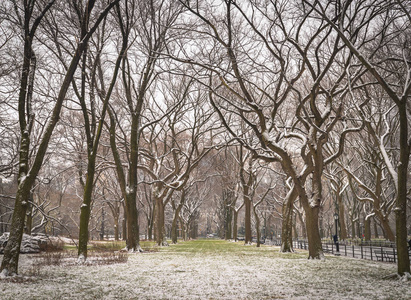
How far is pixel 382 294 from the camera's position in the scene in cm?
750

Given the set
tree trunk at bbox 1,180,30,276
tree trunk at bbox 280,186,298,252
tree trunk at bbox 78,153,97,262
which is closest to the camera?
tree trunk at bbox 1,180,30,276

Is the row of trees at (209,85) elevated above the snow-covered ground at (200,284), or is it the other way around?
the row of trees at (209,85)

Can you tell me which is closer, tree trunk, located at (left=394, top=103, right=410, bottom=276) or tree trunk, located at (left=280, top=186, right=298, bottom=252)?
tree trunk, located at (left=394, top=103, right=410, bottom=276)

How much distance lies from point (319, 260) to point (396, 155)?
1769 cm

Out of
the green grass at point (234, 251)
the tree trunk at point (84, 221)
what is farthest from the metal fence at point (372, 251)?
the tree trunk at point (84, 221)

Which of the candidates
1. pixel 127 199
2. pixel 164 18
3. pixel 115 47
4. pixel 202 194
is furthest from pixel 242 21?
pixel 202 194

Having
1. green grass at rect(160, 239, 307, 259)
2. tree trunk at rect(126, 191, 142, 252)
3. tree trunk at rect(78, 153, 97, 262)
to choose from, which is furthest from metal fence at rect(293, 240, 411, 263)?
tree trunk at rect(78, 153, 97, 262)

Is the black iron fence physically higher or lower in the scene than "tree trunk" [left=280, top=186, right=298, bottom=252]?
lower

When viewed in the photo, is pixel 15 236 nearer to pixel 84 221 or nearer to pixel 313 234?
pixel 84 221

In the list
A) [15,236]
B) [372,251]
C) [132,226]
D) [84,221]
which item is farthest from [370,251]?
[15,236]

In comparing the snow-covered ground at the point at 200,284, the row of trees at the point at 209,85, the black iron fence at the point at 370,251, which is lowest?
the black iron fence at the point at 370,251

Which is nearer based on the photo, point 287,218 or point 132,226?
point 132,226

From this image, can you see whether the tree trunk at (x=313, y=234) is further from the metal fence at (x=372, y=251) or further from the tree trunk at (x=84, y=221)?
the tree trunk at (x=84, y=221)

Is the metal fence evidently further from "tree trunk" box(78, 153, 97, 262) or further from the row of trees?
"tree trunk" box(78, 153, 97, 262)
